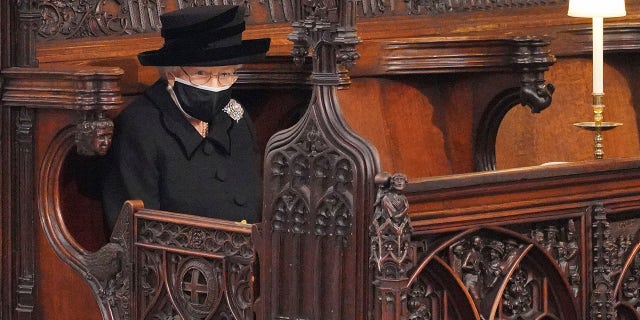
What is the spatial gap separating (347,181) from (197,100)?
1.28m

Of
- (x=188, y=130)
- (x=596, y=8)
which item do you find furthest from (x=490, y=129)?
(x=188, y=130)

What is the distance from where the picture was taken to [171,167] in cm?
563

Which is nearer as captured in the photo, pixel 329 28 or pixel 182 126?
pixel 329 28

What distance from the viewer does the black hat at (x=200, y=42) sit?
5641mm

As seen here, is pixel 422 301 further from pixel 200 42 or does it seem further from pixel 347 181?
pixel 200 42

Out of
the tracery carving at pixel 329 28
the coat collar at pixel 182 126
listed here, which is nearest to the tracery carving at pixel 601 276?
the tracery carving at pixel 329 28

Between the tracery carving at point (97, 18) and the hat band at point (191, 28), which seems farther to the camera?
the tracery carving at point (97, 18)

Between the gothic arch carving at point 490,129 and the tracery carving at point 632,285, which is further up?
the gothic arch carving at point 490,129

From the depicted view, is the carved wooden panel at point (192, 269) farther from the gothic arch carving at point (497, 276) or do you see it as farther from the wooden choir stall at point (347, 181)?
the gothic arch carving at point (497, 276)

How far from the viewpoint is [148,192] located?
18.3 ft

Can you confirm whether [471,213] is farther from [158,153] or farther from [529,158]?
[529,158]

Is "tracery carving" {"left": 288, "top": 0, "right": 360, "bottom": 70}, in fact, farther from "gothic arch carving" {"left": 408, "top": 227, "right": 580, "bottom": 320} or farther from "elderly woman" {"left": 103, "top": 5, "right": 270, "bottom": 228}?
"elderly woman" {"left": 103, "top": 5, "right": 270, "bottom": 228}

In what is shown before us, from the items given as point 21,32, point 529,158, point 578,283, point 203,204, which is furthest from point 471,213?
point 529,158

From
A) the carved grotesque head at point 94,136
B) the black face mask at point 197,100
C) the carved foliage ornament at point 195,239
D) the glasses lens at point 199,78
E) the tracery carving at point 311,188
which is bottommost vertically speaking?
the carved foliage ornament at point 195,239
